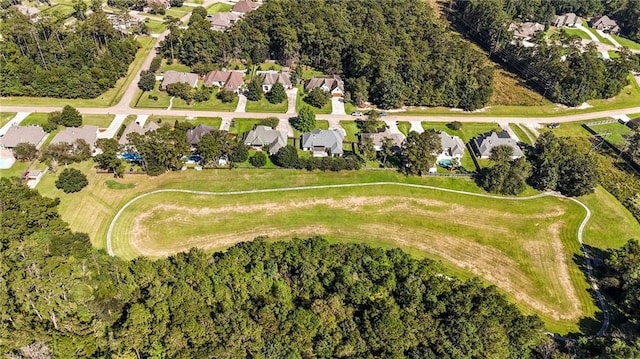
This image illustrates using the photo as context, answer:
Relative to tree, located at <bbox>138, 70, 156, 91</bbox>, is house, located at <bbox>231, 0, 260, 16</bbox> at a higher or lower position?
higher

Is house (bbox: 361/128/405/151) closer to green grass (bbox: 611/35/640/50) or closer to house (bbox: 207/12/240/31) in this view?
house (bbox: 207/12/240/31)

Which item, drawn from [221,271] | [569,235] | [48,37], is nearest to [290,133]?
[221,271]

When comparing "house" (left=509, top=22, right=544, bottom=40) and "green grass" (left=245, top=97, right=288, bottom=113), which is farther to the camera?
"house" (left=509, top=22, right=544, bottom=40)

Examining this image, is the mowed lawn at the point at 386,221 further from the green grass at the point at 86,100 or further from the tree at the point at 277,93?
the tree at the point at 277,93

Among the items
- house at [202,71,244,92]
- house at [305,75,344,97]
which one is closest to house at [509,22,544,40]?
house at [305,75,344,97]

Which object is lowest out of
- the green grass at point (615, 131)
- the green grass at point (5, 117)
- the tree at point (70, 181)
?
the green grass at point (5, 117)

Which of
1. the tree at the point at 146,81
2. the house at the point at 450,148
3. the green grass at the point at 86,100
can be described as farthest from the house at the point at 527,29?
the green grass at the point at 86,100

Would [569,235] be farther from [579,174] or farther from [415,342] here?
[415,342]
